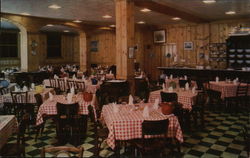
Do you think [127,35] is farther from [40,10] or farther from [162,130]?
[40,10]

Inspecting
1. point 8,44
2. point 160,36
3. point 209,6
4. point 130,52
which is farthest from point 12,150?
point 8,44

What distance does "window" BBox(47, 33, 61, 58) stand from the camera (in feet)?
61.3

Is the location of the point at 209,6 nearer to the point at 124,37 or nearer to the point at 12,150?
the point at 124,37

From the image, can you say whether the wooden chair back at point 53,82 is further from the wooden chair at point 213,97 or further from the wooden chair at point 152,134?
A: the wooden chair at point 152,134

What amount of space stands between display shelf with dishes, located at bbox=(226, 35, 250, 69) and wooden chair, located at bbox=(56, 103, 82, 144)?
30.0 feet

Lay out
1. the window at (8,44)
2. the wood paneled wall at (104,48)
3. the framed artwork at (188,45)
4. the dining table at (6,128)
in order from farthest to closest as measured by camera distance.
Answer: the wood paneled wall at (104,48) → the window at (8,44) → the framed artwork at (188,45) → the dining table at (6,128)

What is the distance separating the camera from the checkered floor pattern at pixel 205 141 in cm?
475

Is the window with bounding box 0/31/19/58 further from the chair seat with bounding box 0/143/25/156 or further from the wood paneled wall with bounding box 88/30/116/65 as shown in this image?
the chair seat with bounding box 0/143/25/156

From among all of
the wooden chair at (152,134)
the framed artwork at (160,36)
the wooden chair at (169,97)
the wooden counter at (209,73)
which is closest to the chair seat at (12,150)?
the wooden chair at (152,134)

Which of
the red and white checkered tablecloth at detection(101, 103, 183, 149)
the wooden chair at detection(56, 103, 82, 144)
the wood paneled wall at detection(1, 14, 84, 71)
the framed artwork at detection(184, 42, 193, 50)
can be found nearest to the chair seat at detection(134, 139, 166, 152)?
the red and white checkered tablecloth at detection(101, 103, 183, 149)

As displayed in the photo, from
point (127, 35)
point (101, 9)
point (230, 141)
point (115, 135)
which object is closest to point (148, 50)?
point (101, 9)

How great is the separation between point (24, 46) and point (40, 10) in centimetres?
276

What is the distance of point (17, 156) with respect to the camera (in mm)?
3680

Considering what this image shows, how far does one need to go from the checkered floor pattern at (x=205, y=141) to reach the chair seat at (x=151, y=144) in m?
Answer: 0.77
